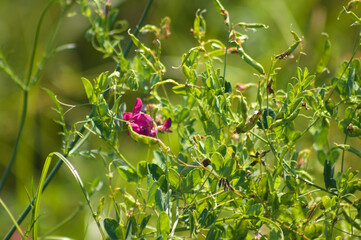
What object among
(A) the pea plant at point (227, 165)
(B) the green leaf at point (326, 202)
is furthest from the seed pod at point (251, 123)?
(B) the green leaf at point (326, 202)

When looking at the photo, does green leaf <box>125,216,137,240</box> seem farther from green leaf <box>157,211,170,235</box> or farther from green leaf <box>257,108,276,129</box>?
green leaf <box>257,108,276,129</box>

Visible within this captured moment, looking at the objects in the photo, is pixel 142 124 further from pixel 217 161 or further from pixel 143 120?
pixel 217 161

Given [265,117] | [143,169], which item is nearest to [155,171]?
[143,169]

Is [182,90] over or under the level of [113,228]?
over

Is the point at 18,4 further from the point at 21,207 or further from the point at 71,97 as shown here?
the point at 21,207

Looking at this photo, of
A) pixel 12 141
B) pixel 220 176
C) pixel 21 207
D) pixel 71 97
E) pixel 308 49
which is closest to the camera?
pixel 220 176

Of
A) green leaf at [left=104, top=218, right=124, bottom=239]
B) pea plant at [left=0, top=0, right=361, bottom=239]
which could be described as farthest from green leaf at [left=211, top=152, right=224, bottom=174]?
green leaf at [left=104, top=218, right=124, bottom=239]

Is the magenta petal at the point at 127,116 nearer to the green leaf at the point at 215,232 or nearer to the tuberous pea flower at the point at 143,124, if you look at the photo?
the tuberous pea flower at the point at 143,124

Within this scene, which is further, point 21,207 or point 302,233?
point 21,207

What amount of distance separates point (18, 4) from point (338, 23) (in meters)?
1.10

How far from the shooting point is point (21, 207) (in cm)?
117

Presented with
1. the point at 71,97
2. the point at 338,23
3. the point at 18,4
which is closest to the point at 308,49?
the point at 338,23

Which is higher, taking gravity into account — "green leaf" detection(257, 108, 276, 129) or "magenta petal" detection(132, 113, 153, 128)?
"green leaf" detection(257, 108, 276, 129)

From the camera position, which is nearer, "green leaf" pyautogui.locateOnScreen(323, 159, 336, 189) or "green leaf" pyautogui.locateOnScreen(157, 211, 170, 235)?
"green leaf" pyautogui.locateOnScreen(157, 211, 170, 235)
